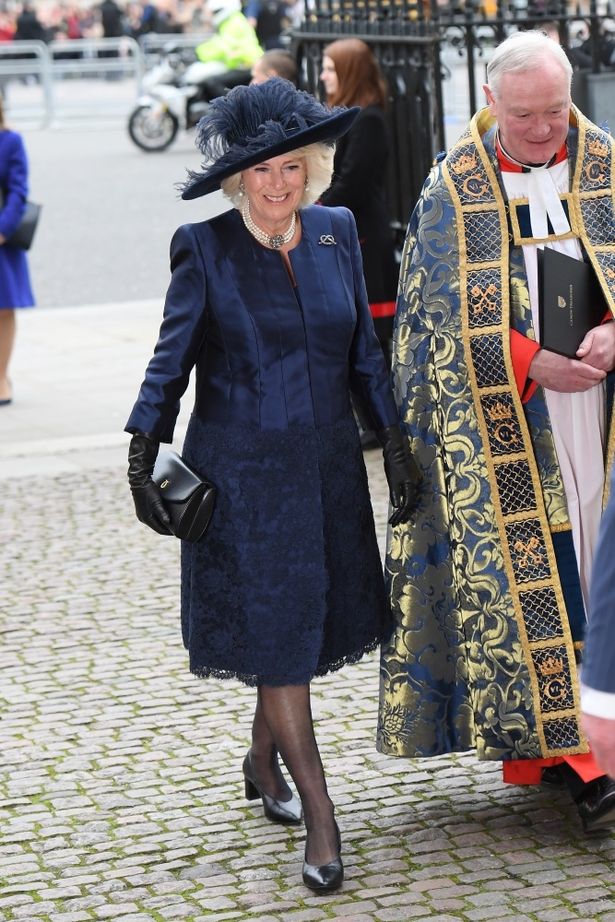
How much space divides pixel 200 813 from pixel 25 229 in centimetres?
529

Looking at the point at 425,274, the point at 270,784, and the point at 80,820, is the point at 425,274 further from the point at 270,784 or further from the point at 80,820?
the point at 80,820

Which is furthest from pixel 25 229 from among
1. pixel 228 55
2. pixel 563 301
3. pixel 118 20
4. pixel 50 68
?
pixel 118 20

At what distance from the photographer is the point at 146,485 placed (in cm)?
383

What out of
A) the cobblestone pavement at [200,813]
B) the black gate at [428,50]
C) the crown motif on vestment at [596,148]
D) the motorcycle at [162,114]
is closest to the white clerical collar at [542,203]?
the crown motif on vestment at [596,148]

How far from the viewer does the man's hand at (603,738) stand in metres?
2.13

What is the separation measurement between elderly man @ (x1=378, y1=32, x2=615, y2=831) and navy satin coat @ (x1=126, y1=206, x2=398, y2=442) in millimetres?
261

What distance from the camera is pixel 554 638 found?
4039 mm

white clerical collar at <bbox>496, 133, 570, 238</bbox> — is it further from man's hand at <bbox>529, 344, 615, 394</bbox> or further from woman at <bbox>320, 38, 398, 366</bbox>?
woman at <bbox>320, 38, 398, 366</bbox>

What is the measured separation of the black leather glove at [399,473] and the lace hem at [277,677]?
0.99 feet

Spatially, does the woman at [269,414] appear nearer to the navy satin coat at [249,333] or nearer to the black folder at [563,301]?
the navy satin coat at [249,333]

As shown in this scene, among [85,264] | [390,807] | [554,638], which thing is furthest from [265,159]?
[85,264]

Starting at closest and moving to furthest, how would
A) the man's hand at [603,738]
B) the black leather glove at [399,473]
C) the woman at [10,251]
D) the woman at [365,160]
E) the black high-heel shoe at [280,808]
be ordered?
1. the man's hand at [603,738]
2. the black leather glove at [399,473]
3. the black high-heel shoe at [280,808]
4. the woman at [365,160]
5. the woman at [10,251]

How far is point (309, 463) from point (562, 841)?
1.04 metres

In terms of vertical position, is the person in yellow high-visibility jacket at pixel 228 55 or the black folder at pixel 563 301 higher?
the person in yellow high-visibility jacket at pixel 228 55
